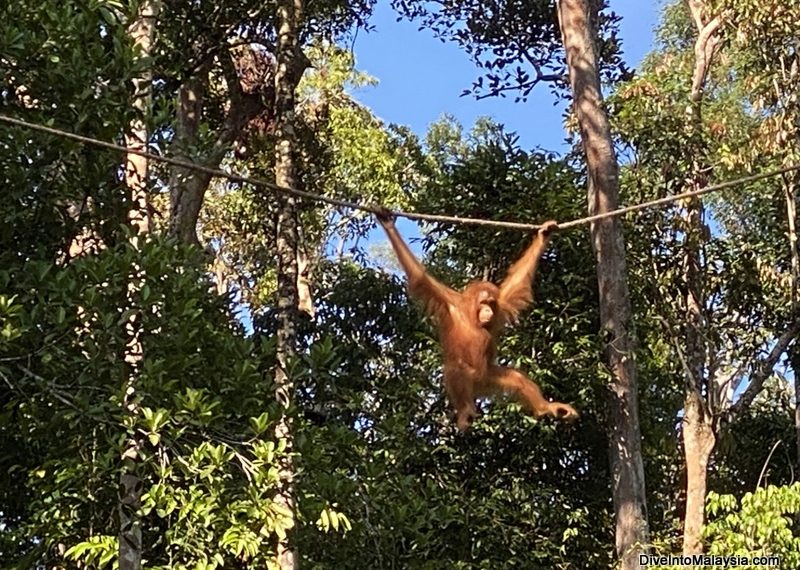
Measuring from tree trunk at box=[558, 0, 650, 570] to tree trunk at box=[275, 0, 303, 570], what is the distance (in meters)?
2.39

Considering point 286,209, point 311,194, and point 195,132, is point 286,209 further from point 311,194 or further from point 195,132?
point 311,194

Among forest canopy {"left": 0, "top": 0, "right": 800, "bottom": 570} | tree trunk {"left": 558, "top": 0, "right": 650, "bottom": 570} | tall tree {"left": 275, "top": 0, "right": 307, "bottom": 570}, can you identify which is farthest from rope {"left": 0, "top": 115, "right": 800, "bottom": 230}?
tree trunk {"left": 558, "top": 0, "right": 650, "bottom": 570}

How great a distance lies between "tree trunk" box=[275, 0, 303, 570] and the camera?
5941 mm

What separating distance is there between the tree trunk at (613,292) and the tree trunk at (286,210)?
2.39m

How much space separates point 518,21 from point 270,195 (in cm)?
286

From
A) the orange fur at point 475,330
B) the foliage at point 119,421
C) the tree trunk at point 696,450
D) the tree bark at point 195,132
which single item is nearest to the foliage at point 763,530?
the orange fur at point 475,330

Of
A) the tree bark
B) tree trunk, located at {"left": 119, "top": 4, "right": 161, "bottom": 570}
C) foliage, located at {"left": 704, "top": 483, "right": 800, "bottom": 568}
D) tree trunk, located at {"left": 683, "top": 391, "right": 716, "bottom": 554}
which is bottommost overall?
tree trunk, located at {"left": 119, "top": 4, "right": 161, "bottom": 570}

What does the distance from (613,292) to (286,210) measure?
2.63 meters

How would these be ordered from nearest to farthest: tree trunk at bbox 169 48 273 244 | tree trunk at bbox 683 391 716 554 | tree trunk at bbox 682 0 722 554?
1. tree trunk at bbox 169 48 273 244
2. tree trunk at bbox 683 391 716 554
3. tree trunk at bbox 682 0 722 554

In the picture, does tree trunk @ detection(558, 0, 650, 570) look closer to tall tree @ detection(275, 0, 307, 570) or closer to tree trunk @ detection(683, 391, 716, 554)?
tree trunk @ detection(683, 391, 716, 554)

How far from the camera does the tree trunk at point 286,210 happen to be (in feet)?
19.5

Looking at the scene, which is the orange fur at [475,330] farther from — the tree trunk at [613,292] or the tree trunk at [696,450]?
the tree trunk at [696,450]

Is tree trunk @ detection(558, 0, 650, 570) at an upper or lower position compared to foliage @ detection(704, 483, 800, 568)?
upper

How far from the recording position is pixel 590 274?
9.21 m
